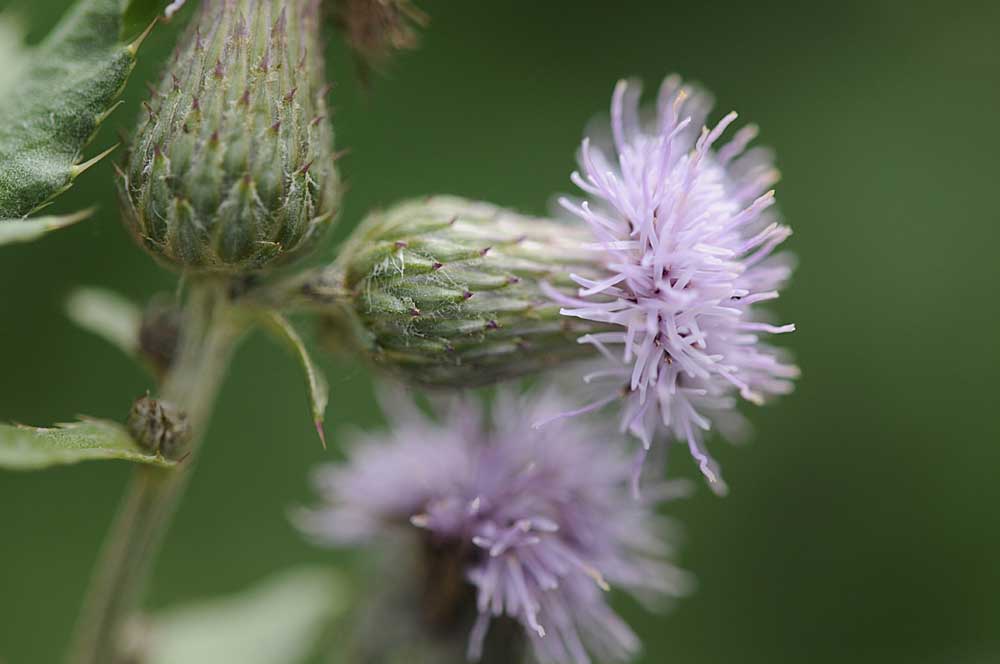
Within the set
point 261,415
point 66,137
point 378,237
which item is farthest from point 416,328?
point 261,415

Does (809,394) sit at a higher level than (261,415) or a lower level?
higher

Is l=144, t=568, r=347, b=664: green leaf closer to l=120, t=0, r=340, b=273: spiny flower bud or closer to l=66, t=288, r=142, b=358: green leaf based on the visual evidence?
l=66, t=288, r=142, b=358: green leaf

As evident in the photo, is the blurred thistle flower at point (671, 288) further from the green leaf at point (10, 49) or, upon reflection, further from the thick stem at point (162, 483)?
the green leaf at point (10, 49)

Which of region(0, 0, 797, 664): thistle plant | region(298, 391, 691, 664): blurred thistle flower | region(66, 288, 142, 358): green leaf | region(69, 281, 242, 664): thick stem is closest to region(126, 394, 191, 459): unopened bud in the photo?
region(0, 0, 797, 664): thistle plant

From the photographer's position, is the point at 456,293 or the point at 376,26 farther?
the point at 376,26

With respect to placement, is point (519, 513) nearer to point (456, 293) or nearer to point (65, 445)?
point (456, 293)

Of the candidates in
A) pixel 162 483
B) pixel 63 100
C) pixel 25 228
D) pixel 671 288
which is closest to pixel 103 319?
pixel 162 483

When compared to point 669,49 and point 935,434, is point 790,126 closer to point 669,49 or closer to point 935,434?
point 669,49
